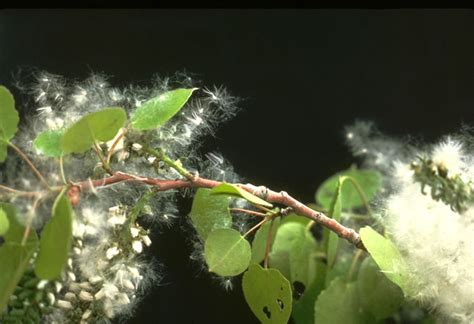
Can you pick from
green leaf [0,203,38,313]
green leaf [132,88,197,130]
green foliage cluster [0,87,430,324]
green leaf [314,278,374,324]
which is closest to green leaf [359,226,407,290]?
green foliage cluster [0,87,430,324]

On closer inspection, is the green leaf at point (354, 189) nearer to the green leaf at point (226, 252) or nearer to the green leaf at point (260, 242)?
the green leaf at point (260, 242)

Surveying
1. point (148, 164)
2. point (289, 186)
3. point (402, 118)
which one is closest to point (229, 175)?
point (148, 164)

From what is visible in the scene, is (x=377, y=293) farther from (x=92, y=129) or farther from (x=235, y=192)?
(x=92, y=129)

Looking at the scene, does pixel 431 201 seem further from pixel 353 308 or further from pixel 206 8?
pixel 206 8

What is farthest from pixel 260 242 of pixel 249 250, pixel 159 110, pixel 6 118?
pixel 6 118

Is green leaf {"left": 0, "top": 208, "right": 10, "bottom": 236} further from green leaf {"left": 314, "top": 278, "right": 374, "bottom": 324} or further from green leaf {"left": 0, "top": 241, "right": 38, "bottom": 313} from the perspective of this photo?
green leaf {"left": 314, "top": 278, "right": 374, "bottom": 324}

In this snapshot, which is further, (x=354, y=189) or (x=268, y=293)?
(x=354, y=189)
